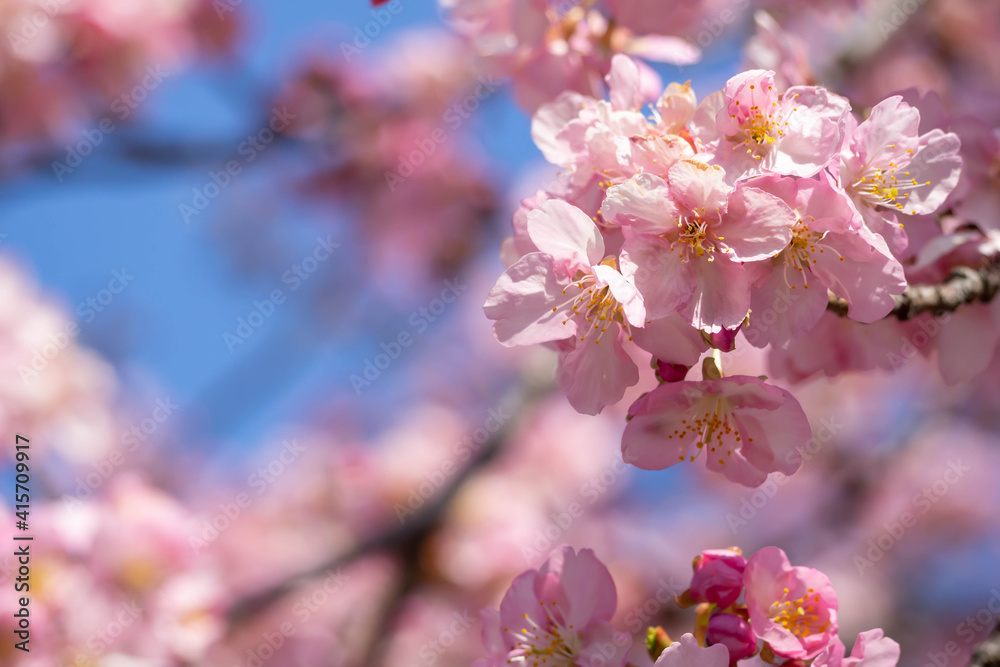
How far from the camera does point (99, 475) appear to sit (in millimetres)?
3496

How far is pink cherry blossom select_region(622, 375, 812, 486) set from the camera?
1021 millimetres

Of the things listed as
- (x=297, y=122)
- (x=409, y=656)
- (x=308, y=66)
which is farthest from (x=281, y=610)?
(x=308, y=66)

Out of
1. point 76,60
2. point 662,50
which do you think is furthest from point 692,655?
point 76,60

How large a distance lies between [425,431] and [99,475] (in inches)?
64.8

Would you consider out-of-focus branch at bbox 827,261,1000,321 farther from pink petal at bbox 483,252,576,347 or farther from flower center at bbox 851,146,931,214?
pink petal at bbox 483,252,576,347

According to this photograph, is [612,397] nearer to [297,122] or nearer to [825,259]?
[825,259]

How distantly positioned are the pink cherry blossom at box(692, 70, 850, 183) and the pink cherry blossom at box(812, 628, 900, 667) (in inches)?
24.6

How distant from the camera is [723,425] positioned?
1095mm

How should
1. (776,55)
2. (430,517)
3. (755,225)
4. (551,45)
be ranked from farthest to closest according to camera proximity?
1. (430,517)
2. (551,45)
3. (776,55)
4. (755,225)

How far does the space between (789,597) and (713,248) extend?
1.63ft

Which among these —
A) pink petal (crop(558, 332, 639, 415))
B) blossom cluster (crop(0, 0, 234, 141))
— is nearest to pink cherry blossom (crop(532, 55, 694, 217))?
pink petal (crop(558, 332, 639, 415))

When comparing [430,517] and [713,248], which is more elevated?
[713,248]

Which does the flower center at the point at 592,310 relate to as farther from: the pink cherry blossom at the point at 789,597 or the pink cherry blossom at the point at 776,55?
the pink cherry blossom at the point at 776,55

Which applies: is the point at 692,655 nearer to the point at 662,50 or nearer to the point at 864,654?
the point at 864,654
